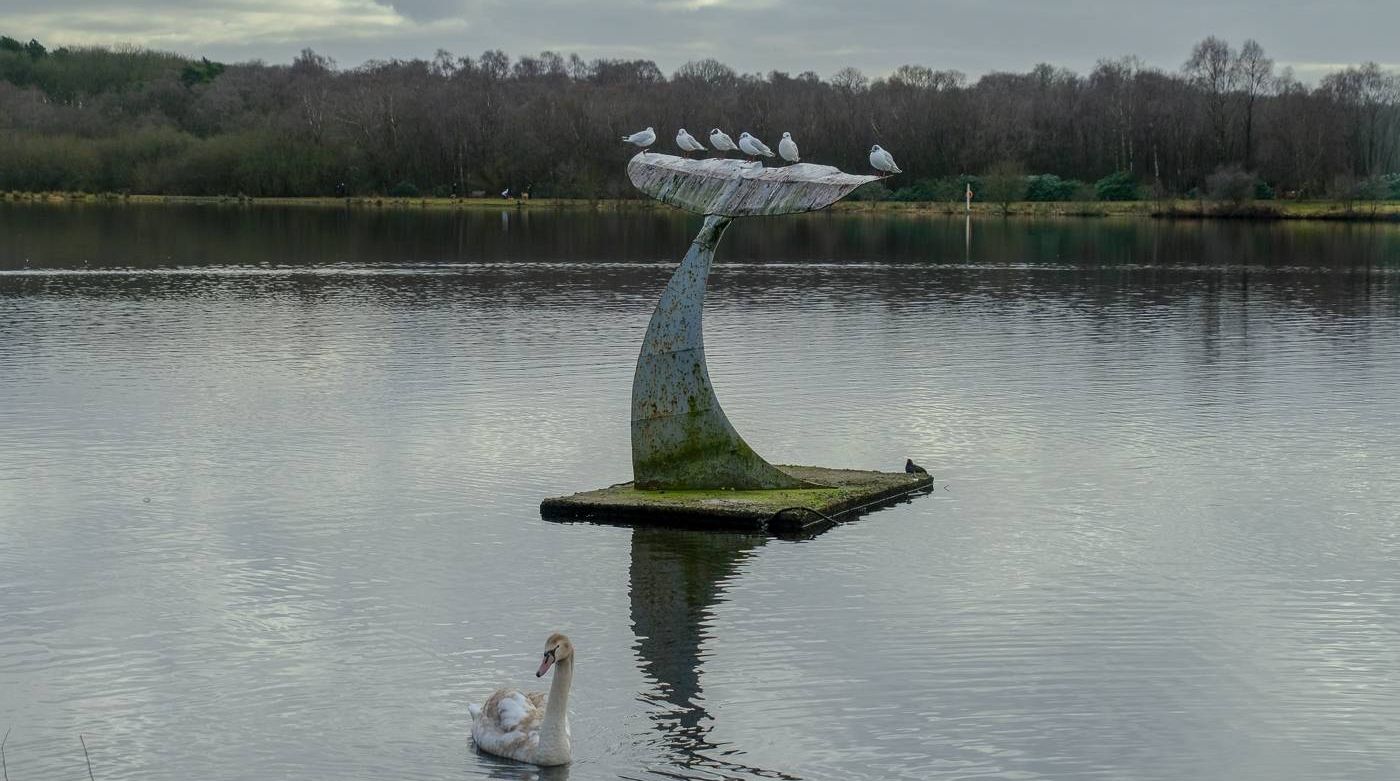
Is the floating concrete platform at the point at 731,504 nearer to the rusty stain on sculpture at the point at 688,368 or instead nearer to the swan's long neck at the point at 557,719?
the rusty stain on sculpture at the point at 688,368

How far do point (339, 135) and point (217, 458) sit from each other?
517ft

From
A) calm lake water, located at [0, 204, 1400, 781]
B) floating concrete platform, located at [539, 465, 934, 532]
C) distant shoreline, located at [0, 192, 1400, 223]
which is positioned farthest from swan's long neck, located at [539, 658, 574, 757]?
distant shoreline, located at [0, 192, 1400, 223]

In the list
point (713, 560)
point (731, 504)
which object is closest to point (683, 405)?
point (731, 504)

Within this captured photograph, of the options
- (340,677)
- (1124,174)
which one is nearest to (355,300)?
(340,677)

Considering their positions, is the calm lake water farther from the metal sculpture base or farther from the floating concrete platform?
the metal sculpture base

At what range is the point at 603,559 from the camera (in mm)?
22406

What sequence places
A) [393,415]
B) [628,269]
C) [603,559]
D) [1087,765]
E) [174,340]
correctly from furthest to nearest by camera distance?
[628,269] < [174,340] < [393,415] < [603,559] < [1087,765]

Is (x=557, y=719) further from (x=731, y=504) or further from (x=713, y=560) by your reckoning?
(x=731, y=504)

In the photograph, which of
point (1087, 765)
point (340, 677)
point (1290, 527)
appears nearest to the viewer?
point (1087, 765)

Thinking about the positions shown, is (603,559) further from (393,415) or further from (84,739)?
(393,415)

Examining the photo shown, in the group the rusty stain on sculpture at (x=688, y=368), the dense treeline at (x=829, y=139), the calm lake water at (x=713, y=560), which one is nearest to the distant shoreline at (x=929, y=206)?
the dense treeline at (x=829, y=139)

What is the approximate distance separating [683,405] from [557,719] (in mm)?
9528

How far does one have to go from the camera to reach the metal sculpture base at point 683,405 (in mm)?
24141

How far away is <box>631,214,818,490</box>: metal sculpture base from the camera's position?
24.1m
